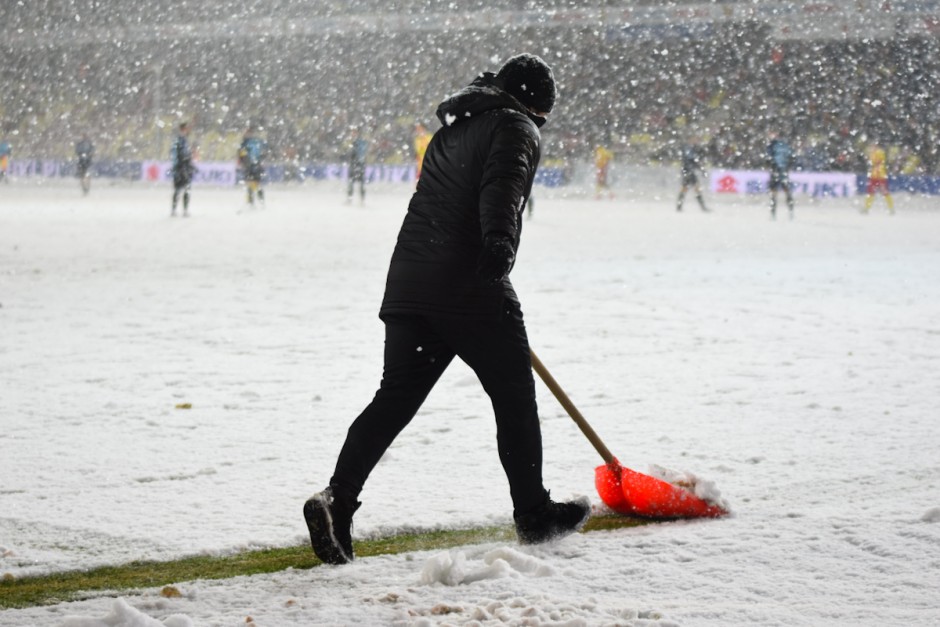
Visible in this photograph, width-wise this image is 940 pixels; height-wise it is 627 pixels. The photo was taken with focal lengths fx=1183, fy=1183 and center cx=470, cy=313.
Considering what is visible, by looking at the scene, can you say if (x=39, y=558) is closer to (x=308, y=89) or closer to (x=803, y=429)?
(x=803, y=429)

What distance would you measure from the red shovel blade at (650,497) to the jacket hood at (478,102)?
1.13 meters

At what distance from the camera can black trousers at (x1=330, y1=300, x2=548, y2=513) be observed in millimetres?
3070

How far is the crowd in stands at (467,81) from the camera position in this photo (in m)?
27.7

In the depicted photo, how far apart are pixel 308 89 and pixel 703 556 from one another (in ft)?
110

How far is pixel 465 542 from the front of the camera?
10.9 feet

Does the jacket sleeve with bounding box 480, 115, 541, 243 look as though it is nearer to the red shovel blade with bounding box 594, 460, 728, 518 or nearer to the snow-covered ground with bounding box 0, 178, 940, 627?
the snow-covered ground with bounding box 0, 178, 940, 627

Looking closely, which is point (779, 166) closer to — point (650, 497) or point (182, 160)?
point (182, 160)

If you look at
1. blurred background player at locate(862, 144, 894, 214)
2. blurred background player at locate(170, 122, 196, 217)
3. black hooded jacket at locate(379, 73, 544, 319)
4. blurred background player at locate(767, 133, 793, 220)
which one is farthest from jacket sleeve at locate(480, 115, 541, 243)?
blurred background player at locate(862, 144, 894, 214)

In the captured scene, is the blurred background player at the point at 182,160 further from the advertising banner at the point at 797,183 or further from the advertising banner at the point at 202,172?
the advertising banner at the point at 202,172

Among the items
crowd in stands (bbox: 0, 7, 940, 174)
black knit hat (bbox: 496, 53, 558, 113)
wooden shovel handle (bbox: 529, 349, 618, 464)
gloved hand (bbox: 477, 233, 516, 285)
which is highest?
crowd in stands (bbox: 0, 7, 940, 174)

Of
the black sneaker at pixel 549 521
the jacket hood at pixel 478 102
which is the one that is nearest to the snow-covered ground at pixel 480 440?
the black sneaker at pixel 549 521

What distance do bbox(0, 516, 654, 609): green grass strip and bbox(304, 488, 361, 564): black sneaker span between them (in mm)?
78

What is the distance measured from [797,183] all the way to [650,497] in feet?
73.6

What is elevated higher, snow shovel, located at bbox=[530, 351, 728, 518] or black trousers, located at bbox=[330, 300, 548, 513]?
black trousers, located at bbox=[330, 300, 548, 513]
